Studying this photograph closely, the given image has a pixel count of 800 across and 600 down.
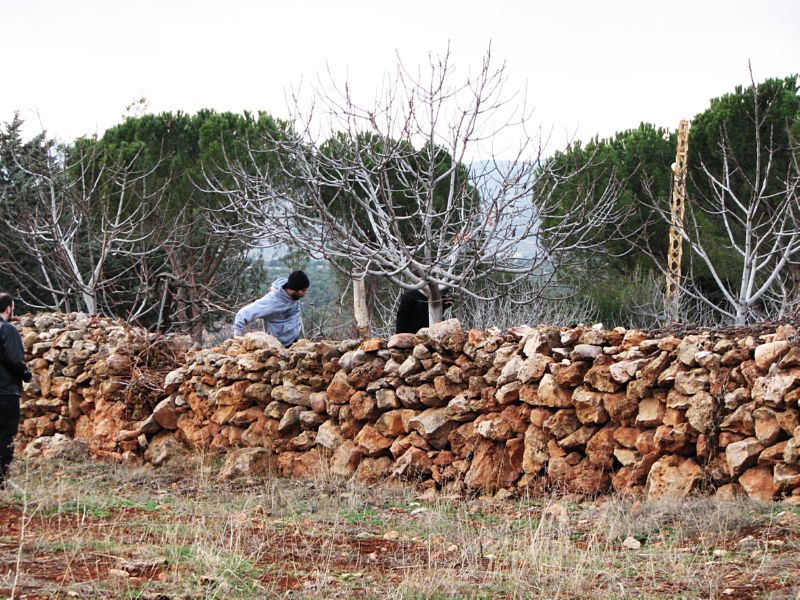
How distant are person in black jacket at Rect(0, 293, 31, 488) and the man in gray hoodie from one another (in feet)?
7.63

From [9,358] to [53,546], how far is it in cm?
267

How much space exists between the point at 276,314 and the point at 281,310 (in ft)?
0.31

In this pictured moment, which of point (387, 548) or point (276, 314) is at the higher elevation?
point (276, 314)

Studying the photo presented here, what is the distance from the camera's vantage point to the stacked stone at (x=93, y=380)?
996 cm

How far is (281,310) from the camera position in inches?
373

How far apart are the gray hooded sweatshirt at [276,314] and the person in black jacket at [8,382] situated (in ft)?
7.63

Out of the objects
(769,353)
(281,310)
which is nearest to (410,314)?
(281,310)

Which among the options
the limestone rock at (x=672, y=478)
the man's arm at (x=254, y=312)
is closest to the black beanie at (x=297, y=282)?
the man's arm at (x=254, y=312)

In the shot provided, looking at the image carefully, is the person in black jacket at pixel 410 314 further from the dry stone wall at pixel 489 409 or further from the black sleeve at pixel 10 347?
the black sleeve at pixel 10 347

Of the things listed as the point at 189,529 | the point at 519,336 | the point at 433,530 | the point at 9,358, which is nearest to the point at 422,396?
the point at 519,336

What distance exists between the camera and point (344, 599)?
390 centimetres

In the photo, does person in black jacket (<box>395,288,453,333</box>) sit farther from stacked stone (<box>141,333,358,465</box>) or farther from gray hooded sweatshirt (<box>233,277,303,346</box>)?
gray hooded sweatshirt (<box>233,277,303,346</box>)

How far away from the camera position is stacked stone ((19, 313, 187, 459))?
9.96 meters

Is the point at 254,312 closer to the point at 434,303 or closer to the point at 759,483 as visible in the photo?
the point at 434,303
